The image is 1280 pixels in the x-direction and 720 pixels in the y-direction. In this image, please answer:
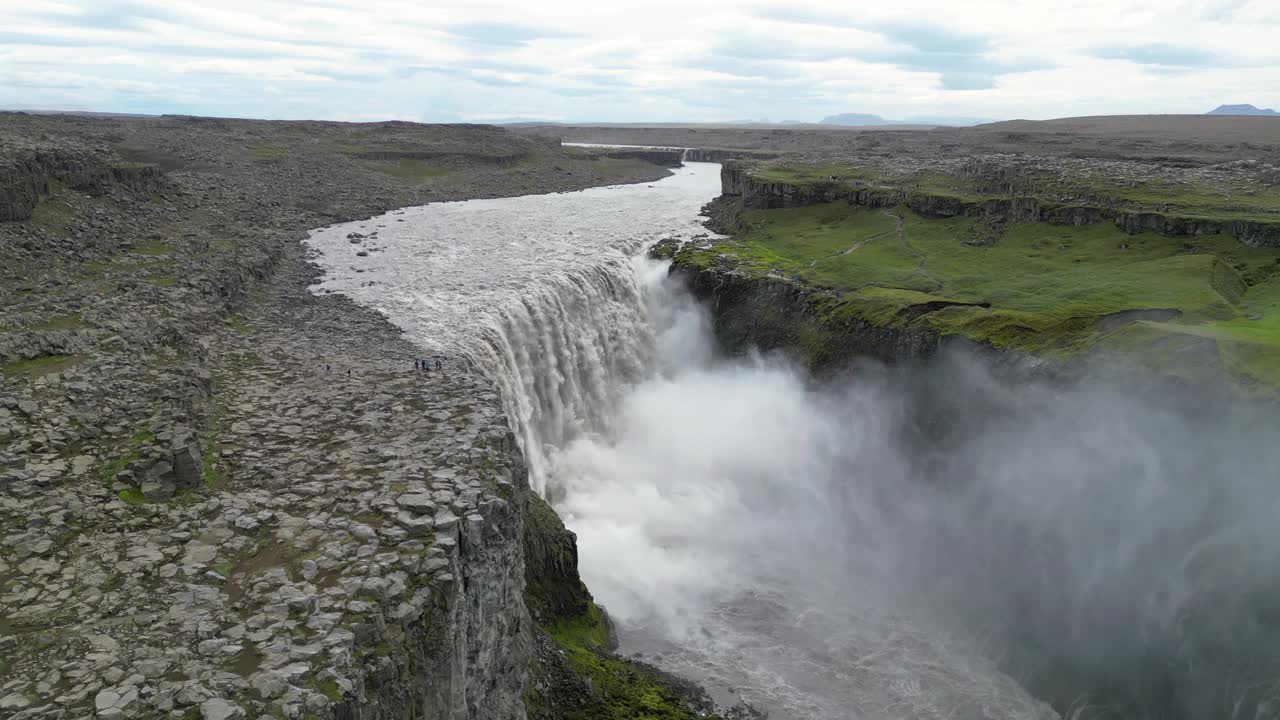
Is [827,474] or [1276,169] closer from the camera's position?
[827,474]

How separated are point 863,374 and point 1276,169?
6171 centimetres

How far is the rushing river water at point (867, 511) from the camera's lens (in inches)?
1025

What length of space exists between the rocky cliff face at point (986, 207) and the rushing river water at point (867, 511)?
969 inches

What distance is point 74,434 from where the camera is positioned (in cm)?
1812

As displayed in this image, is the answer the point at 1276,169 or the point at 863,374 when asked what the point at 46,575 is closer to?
the point at 863,374

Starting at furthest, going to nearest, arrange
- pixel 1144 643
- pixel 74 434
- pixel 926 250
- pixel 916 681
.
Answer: pixel 926 250 → pixel 916 681 → pixel 1144 643 → pixel 74 434

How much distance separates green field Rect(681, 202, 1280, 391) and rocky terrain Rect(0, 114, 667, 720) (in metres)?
25.1

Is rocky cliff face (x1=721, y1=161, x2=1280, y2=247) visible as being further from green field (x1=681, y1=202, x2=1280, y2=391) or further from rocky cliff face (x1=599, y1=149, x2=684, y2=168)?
rocky cliff face (x1=599, y1=149, x2=684, y2=168)

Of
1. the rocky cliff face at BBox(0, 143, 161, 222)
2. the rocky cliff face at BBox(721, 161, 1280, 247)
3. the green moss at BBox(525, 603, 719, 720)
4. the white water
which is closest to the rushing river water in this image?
the white water

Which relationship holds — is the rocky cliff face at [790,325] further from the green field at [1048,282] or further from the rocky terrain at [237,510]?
the rocky terrain at [237,510]

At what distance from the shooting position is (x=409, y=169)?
97125mm

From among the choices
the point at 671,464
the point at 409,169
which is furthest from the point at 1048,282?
the point at 409,169

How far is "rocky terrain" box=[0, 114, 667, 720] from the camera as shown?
12.1 metres

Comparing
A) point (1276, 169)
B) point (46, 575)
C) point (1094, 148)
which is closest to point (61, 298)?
point (46, 575)
